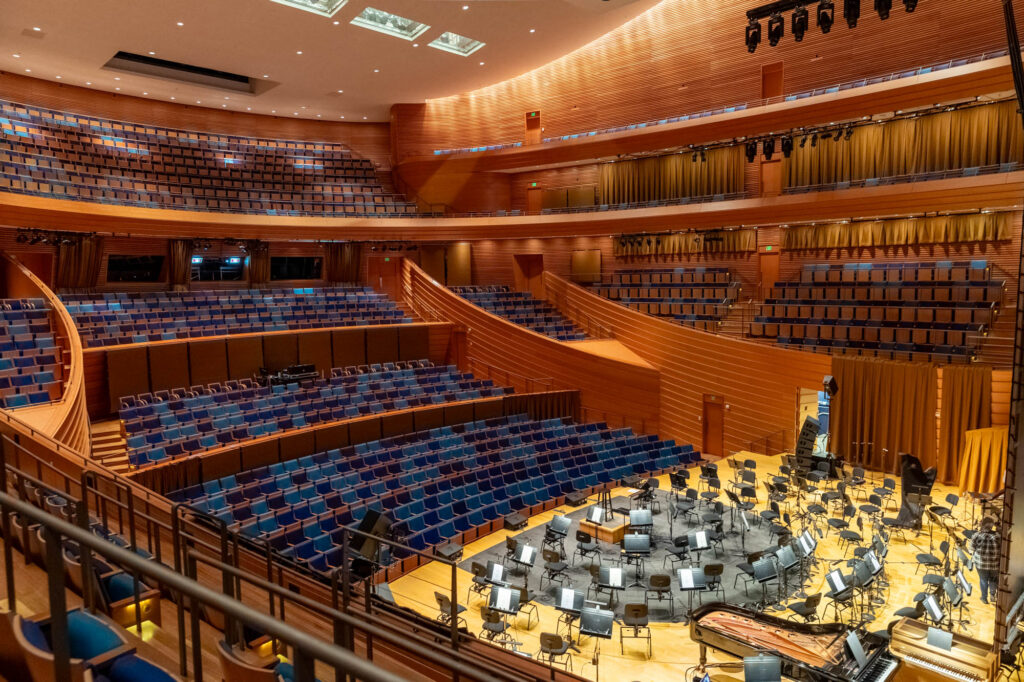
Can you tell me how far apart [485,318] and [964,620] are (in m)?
12.2

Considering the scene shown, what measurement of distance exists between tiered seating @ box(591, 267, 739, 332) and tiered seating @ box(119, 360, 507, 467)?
15.2ft

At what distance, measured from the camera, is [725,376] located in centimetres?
1428

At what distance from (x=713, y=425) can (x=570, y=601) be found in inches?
351

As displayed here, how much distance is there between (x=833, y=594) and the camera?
674 cm

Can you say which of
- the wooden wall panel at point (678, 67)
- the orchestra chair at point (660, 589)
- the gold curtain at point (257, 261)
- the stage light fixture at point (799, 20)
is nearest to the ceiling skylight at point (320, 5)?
the gold curtain at point (257, 261)

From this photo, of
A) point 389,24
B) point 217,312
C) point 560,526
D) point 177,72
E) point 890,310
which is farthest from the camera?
point 177,72

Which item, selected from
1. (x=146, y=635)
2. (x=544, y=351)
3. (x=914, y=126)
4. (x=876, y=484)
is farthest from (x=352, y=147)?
(x=146, y=635)

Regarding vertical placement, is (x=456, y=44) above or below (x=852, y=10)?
above

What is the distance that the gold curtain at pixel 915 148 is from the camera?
12.8 meters

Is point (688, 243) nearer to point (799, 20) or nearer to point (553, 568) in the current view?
point (799, 20)

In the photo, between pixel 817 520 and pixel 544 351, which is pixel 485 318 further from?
pixel 817 520

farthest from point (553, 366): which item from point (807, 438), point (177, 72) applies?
point (177, 72)

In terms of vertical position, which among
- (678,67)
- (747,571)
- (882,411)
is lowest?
(747,571)

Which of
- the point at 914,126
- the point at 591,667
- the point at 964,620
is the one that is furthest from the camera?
the point at 914,126
